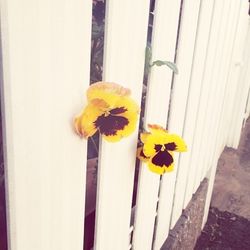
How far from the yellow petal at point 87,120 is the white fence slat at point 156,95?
42 cm

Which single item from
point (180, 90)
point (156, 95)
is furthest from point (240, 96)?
point (156, 95)

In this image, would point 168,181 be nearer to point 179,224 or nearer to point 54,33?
point 179,224

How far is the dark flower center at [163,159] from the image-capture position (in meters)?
0.96

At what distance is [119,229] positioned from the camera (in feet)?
3.90

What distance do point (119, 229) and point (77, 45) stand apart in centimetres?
66

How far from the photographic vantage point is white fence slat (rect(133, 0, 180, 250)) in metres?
1.12

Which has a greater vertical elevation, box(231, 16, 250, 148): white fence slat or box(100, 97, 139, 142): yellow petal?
box(100, 97, 139, 142): yellow petal

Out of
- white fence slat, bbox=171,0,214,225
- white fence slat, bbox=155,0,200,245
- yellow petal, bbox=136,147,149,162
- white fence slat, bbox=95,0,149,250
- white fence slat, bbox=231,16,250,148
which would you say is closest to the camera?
white fence slat, bbox=95,0,149,250

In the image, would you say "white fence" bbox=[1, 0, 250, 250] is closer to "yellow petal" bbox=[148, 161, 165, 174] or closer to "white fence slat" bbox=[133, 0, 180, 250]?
"white fence slat" bbox=[133, 0, 180, 250]

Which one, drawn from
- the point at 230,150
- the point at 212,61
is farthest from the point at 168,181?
the point at 230,150

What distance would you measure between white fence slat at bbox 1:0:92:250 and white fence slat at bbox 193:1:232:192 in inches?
52.6

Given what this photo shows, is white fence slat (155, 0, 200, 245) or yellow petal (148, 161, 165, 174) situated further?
white fence slat (155, 0, 200, 245)

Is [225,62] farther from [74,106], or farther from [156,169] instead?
[74,106]

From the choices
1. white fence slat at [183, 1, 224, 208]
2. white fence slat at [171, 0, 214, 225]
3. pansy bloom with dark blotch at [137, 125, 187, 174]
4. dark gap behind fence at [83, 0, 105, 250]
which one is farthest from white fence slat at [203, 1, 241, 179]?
pansy bloom with dark blotch at [137, 125, 187, 174]
